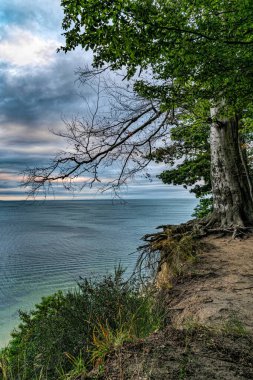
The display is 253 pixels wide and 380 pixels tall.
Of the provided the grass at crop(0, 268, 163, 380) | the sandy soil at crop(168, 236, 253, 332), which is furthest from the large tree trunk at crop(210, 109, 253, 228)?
the grass at crop(0, 268, 163, 380)

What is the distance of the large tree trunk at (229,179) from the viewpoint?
1070 cm

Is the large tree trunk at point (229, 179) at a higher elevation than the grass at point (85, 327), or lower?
higher

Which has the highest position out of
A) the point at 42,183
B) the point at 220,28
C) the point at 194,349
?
the point at 220,28

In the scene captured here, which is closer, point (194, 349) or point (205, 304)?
point (194, 349)

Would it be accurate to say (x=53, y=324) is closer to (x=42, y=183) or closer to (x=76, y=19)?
(x=42, y=183)

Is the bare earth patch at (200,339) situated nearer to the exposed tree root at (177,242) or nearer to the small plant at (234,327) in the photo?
the small plant at (234,327)

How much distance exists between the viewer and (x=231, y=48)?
473 centimetres

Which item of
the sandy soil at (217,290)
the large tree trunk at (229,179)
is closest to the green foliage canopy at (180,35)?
the sandy soil at (217,290)

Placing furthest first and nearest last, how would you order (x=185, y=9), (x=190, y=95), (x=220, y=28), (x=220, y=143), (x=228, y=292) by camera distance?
1. (x=220, y=143)
2. (x=190, y=95)
3. (x=228, y=292)
4. (x=185, y=9)
5. (x=220, y=28)

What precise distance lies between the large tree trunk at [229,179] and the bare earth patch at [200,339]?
4.23m

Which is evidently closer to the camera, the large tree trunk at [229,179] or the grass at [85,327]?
the grass at [85,327]

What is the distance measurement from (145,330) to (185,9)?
5.12 m

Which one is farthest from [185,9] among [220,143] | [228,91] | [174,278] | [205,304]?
[220,143]

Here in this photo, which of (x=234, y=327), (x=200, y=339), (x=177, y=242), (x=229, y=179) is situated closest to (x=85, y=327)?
(x=200, y=339)
